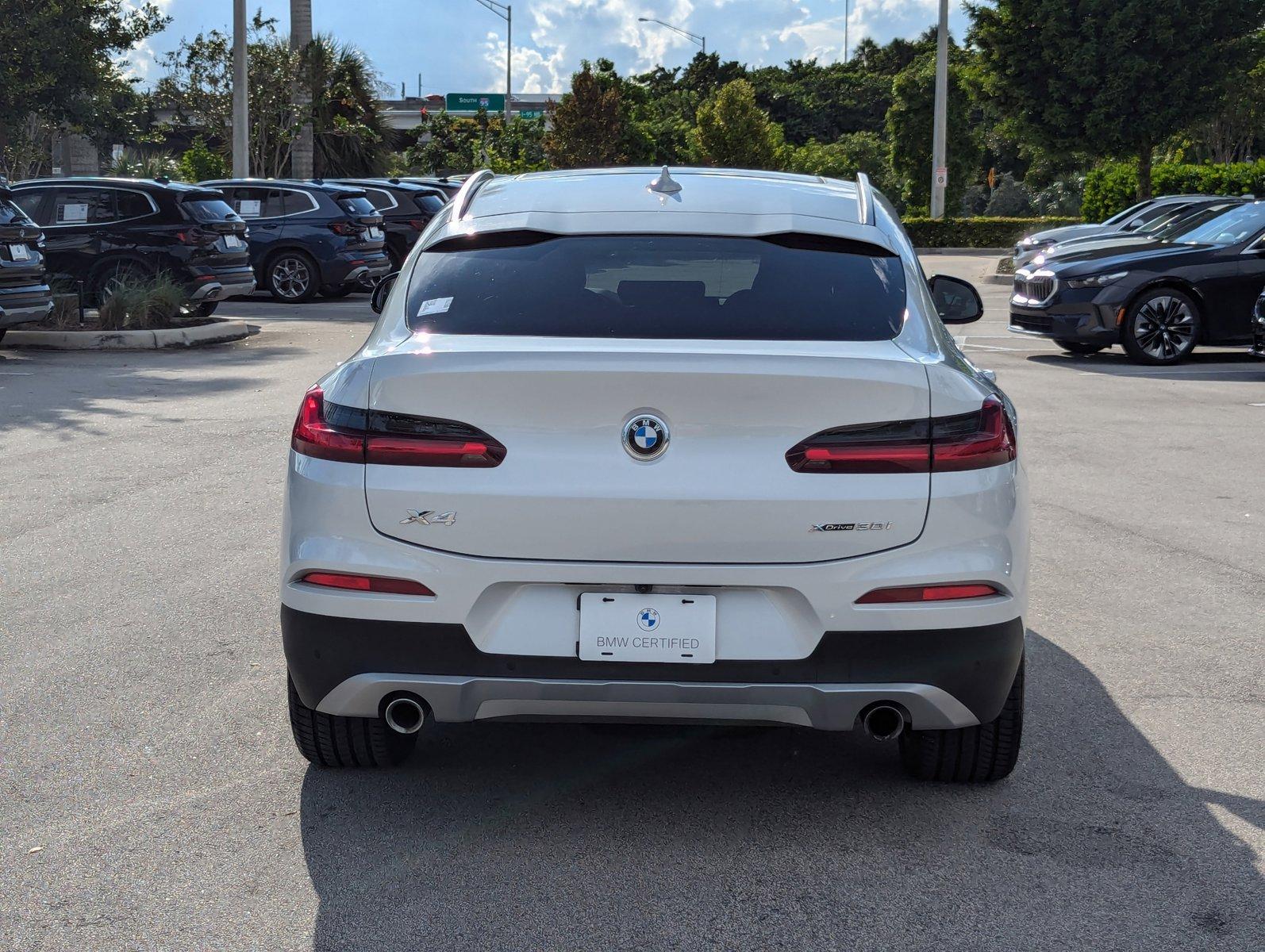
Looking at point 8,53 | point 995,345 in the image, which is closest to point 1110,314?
point 995,345

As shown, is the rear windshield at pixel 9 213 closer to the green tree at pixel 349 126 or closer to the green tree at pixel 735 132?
the green tree at pixel 349 126

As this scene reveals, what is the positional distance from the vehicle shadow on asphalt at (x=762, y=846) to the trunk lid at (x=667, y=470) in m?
0.80

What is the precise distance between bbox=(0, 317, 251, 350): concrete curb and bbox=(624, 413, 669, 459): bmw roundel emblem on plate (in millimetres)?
14042

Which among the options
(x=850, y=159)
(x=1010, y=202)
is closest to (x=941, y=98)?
(x=1010, y=202)

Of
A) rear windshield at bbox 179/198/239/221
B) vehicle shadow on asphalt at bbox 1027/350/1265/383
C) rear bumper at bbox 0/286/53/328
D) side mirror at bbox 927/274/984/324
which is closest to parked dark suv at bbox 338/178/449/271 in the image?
rear windshield at bbox 179/198/239/221

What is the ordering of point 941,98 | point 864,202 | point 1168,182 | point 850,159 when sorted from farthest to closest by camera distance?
point 850,159 → point 941,98 → point 1168,182 → point 864,202

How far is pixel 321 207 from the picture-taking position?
2289cm

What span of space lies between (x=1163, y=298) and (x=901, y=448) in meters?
13.0

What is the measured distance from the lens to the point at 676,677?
3566 mm

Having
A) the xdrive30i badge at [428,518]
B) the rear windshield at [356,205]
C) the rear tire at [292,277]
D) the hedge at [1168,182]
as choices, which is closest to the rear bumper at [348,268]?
the rear tire at [292,277]

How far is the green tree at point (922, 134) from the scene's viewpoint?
54.3 meters

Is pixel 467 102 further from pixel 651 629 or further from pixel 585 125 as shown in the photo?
pixel 651 629

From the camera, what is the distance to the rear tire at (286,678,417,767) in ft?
13.6

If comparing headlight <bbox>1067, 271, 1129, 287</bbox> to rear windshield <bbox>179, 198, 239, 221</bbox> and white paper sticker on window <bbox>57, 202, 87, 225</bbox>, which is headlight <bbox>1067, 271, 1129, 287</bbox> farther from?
white paper sticker on window <bbox>57, 202, 87, 225</bbox>
